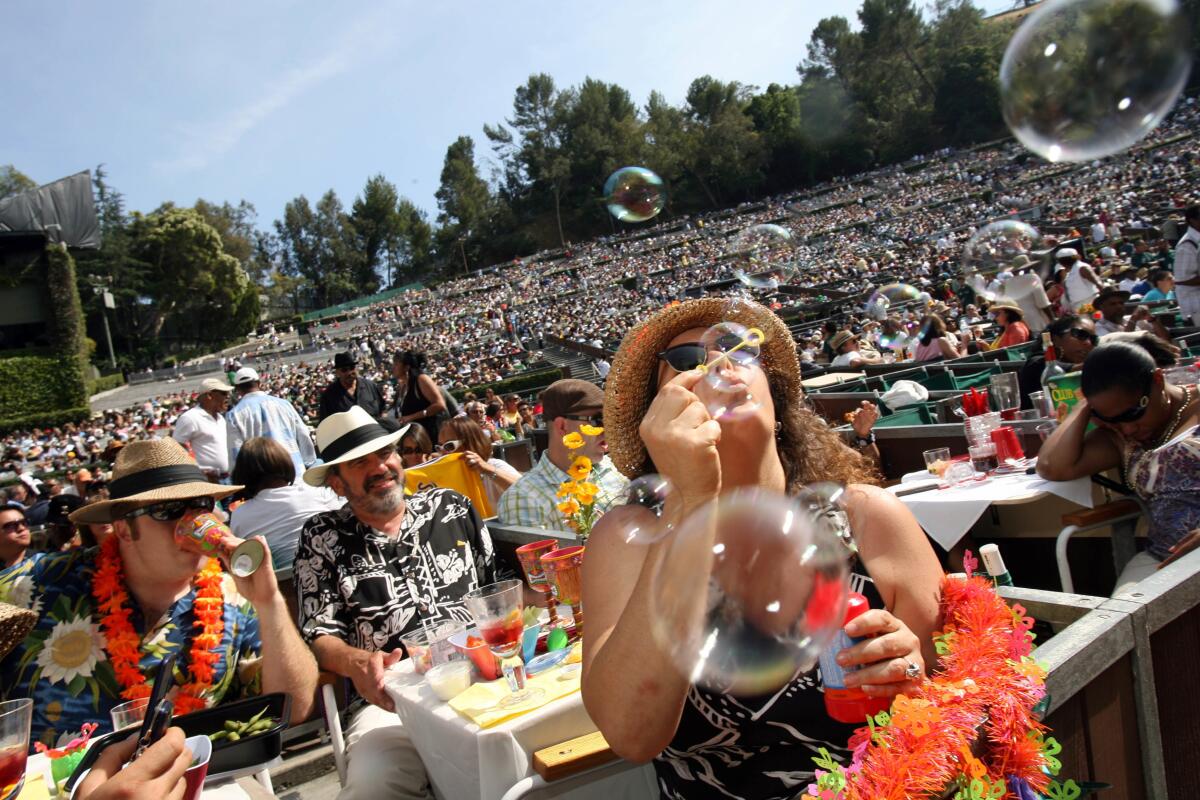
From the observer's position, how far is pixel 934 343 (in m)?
9.18

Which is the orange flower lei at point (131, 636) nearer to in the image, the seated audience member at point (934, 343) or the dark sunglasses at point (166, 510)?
the dark sunglasses at point (166, 510)

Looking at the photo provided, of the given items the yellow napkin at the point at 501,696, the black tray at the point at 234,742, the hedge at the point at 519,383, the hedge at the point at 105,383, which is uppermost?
the hedge at the point at 105,383

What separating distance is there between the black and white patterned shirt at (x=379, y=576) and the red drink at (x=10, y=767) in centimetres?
112

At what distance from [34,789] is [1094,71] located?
17.7 feet

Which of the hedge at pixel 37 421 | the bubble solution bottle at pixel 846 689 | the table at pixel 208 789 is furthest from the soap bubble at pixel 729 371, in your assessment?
the hedge at pixel 37 421

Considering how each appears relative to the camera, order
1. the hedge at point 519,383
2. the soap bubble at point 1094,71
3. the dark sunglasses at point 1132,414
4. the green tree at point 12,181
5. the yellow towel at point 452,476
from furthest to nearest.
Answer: the green tree at point 12,181
the hedge at point 519,383
the yellow towel at point 452,476
the soap bubble at point 1094,71
the dark sunglasses at point 1132,414

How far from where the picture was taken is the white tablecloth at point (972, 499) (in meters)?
3.35

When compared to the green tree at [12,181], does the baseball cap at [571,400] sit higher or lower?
lower

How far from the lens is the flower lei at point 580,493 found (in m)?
2.51

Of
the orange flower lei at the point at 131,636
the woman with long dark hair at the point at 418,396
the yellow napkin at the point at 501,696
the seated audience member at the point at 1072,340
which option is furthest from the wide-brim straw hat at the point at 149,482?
the seated audience member at the point at 1072,340

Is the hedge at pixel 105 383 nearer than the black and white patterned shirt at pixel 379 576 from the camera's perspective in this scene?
No

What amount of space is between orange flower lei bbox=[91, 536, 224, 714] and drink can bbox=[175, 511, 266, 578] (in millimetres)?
211

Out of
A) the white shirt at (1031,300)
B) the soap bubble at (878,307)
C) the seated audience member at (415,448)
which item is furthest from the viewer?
the soap bubble at (878,307)

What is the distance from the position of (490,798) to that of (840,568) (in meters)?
1.10
